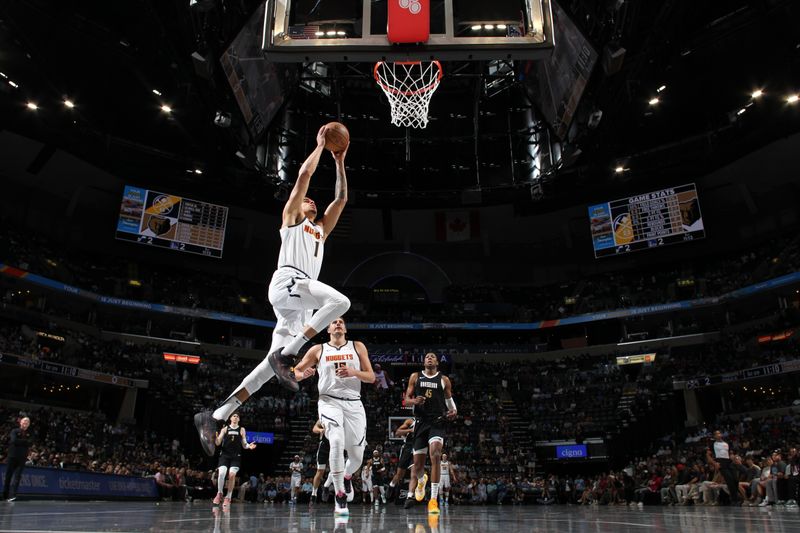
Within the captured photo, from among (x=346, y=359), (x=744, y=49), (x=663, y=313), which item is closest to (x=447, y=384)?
(x=346, y=359)

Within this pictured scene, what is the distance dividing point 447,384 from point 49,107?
69.6 feet

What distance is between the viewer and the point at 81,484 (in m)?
16.8

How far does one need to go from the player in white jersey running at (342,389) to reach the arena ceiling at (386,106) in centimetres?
1033

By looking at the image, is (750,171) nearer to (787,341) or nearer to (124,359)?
(787,341)

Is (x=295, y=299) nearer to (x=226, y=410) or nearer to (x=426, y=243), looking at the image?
(x=226, y=410)

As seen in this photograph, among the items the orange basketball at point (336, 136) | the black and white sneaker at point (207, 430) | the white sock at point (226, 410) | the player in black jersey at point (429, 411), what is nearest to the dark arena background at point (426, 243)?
the player in black jersey at point (429, 411)

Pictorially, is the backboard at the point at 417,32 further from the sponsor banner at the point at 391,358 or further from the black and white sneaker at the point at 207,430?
the sponsor banner at the point at 391,358

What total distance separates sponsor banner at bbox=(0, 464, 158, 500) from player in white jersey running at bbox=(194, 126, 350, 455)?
37.9ft

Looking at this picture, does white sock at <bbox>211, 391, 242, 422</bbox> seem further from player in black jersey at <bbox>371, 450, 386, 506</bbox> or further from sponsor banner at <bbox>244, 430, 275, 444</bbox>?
sponsor banner at <bbox>244, 430, 275, 444</bbox>

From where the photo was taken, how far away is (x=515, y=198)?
31.9 meters

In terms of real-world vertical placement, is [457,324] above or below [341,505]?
above

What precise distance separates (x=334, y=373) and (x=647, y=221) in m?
28.7

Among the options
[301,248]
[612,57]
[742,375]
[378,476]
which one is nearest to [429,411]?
[301,248]

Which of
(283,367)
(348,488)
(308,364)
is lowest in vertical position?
(348,488)
